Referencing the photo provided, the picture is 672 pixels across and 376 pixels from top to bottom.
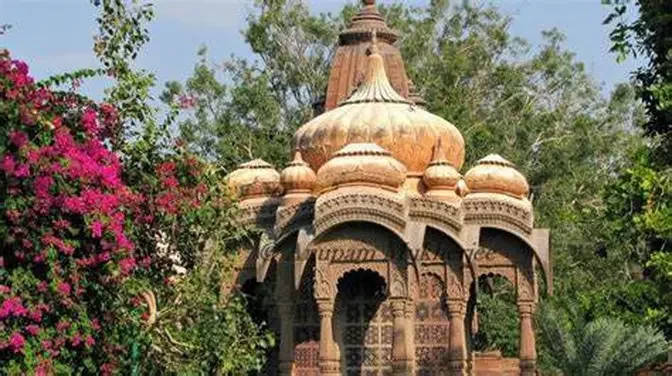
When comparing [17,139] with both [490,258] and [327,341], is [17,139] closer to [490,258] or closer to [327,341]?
[327,341]

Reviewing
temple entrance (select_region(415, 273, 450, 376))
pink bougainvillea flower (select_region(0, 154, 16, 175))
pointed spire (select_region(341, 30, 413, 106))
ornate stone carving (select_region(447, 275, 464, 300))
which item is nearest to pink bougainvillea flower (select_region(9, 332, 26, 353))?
pink bougainvillea flower (select_region(0, 154, 16, 175))

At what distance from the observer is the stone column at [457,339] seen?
1794 cm

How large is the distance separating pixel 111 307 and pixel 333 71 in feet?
38.5

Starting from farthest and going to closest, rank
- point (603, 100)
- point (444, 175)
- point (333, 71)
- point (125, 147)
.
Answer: point (603, 100), point (333, 71), point (444, 175), point (125, 147)

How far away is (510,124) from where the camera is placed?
34.1 meters

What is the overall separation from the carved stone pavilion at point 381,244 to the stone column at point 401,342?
17 millimetres

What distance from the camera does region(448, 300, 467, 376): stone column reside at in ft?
58.9

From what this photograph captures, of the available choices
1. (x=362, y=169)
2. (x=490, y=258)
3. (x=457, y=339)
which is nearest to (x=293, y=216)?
(x=362, y=169)

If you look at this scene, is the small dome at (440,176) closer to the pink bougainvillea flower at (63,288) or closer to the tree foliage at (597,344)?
the tree foliage at (597,344)

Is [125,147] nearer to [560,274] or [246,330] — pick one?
[246,330]

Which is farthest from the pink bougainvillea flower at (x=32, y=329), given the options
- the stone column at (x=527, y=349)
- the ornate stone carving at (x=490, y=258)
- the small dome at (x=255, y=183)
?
the ornate stone carving at (x=490, y=258)

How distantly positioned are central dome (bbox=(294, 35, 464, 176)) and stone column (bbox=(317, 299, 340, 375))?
2.52m

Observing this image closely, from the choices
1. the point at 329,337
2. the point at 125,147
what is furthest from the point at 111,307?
the point at 329,337

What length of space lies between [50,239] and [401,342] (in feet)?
21.5
